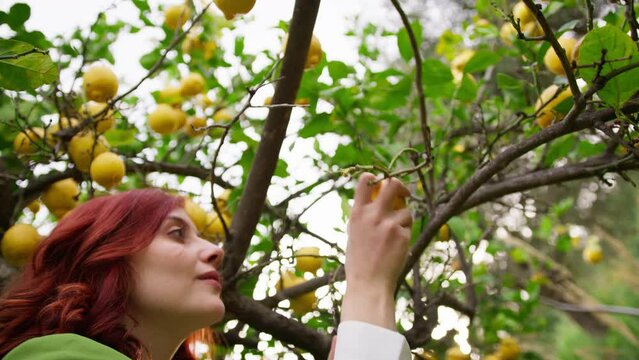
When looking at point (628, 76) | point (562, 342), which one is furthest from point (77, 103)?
point (562, 342)

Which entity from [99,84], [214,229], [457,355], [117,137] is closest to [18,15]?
[99,84]

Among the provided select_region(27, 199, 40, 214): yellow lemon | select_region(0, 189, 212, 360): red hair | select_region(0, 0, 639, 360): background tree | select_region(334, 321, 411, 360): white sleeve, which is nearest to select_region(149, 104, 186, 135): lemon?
select_region(0, 0, 639, 360): background tree

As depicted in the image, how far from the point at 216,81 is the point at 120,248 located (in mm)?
907

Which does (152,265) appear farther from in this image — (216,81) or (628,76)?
(216,81)

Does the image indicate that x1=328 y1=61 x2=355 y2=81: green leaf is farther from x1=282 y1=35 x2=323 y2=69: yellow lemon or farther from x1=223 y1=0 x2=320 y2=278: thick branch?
x1=223 y1=0 x2=320 y2=278: thick branch

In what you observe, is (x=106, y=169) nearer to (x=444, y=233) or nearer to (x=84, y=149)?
(x=84, y=149)

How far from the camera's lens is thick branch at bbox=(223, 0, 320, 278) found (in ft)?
3.35

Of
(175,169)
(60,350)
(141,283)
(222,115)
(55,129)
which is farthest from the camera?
(222,115)

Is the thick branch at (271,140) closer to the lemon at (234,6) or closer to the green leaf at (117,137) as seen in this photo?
the lemon at (234,6)

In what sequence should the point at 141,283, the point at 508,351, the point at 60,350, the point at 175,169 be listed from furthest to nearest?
the point at 508,351 → the point at 175,169 → the point at 141,283 → the point at 60,350

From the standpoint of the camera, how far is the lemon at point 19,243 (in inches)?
54.9

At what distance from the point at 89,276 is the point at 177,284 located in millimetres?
177

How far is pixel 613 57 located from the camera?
0.75 m

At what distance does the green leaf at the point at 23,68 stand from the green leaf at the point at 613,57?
0.68 metres
